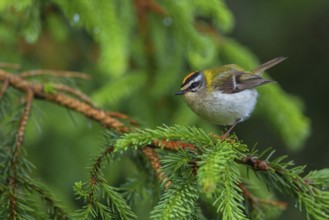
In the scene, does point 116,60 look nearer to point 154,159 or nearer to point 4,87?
point 4,87

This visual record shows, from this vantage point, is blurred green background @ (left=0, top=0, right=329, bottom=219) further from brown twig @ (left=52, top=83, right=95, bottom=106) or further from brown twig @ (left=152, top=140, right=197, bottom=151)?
brown twig @ (left=152, top=140, right=197, bottom=151)

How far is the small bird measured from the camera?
307cm

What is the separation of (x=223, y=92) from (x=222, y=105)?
156 mm

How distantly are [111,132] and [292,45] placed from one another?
15.1 feet

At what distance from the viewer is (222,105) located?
3176 millimetres

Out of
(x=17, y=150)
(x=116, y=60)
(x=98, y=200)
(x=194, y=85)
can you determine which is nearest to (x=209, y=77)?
(x=194, y=85)

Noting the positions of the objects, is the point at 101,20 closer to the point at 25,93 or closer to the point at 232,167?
the point at 25,93

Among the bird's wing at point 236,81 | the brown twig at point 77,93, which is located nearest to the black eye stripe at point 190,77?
the bird's wing at point 236,81

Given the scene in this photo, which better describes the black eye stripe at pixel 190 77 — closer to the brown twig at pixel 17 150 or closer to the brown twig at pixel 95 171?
the brown twig at pixel 17 150

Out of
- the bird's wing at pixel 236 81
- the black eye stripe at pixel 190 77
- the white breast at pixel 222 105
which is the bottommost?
the white breast at pixel 222 105

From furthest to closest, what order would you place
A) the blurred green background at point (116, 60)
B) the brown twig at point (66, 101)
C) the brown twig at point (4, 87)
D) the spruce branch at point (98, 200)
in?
1. the blurred green background at point (116, 60)
2. the brown twig at point (4, 87)
3. the brown twig at point (66, 101)
4. the spruce branch at point (98, 200)

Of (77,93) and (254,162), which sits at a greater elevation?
(77,93)

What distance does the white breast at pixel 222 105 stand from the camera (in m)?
3.05

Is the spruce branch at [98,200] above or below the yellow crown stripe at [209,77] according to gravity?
below
